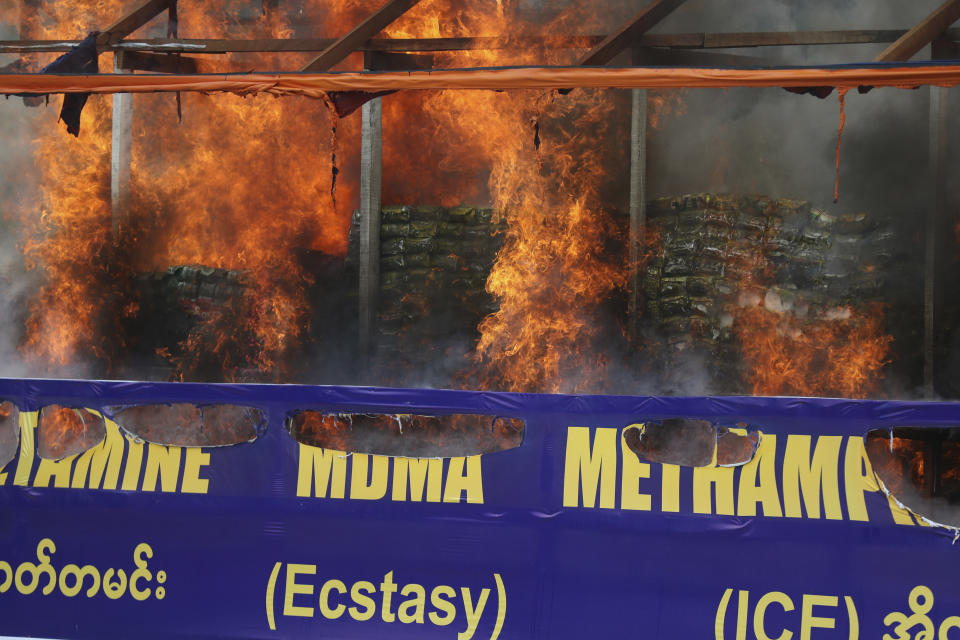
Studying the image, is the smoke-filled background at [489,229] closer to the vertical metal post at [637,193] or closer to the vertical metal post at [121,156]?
the vertical metal post at [637,193]

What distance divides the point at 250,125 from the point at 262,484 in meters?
6.28

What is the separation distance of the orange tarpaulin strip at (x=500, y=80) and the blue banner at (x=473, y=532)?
8.43 feet

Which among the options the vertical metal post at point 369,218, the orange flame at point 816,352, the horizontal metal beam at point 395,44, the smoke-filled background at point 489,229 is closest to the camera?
the horizontal metal beam at point 395,44

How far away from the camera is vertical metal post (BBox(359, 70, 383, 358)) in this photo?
8.92 m

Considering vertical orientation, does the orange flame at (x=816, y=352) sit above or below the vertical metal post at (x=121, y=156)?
below

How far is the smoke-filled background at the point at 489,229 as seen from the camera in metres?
8.80

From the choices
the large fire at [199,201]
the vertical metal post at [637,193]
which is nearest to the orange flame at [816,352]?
the vertical metal post at [637,193]

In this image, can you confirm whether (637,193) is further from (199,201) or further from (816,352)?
(199,201)

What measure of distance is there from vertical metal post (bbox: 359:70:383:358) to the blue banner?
3949mm

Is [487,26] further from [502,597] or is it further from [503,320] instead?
[502,597]

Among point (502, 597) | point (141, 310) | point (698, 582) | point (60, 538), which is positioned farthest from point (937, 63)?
point (141, 310)

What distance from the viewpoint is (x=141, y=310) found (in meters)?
9.91

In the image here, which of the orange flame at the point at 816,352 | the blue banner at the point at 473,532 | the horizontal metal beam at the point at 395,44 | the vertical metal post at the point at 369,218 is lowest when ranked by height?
the blue banner at the point at 473,532

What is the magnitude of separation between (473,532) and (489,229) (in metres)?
5.21
